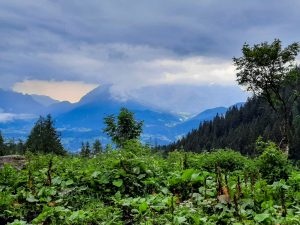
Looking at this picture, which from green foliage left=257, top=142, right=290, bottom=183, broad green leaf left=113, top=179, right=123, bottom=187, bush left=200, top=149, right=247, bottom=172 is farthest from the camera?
bush left=200, top=149, right=247, bottom=172

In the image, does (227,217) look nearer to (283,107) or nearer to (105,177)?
(105,177)

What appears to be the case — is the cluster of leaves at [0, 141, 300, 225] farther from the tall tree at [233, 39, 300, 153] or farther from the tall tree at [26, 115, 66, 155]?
the tall tree at [26, 115, 66, 155]

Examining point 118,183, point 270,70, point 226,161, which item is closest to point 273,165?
point 226,161

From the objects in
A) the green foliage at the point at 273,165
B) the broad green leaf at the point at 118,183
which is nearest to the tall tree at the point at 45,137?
the green foliage at the point at 273,165

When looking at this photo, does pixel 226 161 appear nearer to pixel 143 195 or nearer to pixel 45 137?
pixel 143 195

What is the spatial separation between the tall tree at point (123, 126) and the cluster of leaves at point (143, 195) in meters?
37.1

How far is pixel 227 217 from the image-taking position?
8.42m

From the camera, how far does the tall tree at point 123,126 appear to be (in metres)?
51.3

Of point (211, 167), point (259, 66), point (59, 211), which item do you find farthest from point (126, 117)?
point (59, 211)

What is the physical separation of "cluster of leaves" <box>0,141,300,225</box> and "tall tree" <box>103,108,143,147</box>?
37091 millimetres

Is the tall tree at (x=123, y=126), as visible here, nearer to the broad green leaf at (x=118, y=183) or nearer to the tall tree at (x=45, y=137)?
the broad green leaf at (x=118, y=183)

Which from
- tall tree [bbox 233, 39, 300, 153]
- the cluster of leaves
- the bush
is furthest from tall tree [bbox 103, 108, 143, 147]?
the cluster of leaves

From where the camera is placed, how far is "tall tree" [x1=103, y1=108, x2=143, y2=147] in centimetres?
5129

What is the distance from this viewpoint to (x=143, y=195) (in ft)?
35.7
